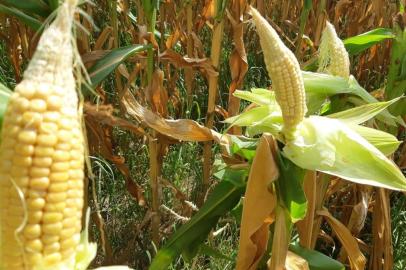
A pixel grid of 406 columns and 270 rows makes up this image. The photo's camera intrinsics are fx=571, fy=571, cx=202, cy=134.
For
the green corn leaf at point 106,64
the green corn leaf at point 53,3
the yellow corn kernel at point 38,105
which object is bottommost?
the yellow corn kernel at point 38,105

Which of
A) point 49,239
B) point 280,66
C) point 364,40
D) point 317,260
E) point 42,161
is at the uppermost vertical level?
point 364,40

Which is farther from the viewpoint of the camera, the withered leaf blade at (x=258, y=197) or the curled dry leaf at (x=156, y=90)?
the curled dry leaf at (x=156, y=90)

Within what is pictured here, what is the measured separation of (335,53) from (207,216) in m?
0.64

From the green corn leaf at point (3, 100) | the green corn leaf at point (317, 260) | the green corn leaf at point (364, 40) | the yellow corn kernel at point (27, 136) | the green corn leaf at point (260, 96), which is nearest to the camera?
Result: the yellow corn kernel at point (27, 136)

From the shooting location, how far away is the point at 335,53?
1.78 metres

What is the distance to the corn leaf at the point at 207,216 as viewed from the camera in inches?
66.7

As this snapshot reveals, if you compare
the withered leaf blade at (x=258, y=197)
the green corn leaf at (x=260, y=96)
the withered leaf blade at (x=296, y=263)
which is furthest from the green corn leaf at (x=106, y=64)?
the withered leaf blade at (x=296, y=263)

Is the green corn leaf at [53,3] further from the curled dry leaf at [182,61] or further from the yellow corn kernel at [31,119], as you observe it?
the yellow corn kernel at [31,119]

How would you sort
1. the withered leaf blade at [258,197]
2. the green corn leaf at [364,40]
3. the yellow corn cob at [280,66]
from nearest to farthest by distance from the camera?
the yellow corn cob at [280,66], the withered leaf blade at [258,197], the green corn leaf at [364,40]

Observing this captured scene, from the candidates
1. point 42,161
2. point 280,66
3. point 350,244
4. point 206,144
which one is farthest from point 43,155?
point 206,144

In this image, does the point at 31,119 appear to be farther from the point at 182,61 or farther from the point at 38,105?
the point at 182,61

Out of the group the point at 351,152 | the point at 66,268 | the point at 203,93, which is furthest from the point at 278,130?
the point at 203,93

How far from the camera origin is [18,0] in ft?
5.48

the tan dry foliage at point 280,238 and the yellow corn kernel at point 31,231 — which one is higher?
the yellow corn kernel at point 31,231
